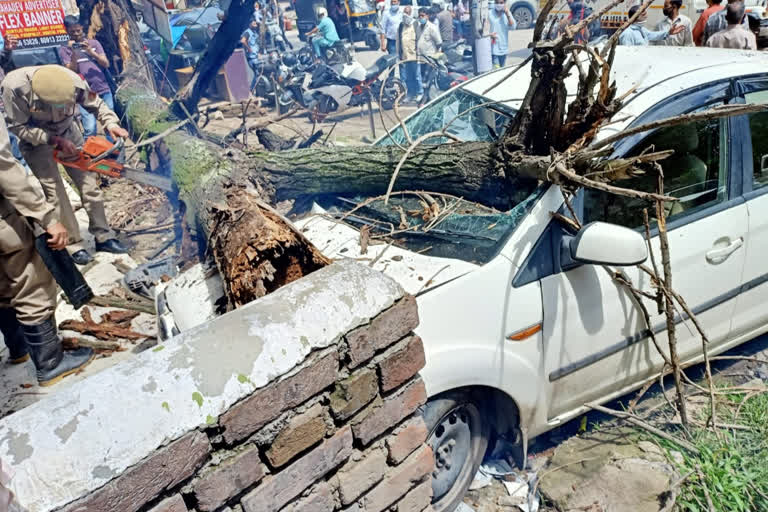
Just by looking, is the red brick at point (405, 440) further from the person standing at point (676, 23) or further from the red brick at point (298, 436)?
the person standing at point (676, 23)

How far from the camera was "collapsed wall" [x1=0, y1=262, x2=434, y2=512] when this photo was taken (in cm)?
112

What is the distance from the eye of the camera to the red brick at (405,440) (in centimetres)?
162

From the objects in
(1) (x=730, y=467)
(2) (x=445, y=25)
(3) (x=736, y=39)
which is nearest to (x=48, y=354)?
(1) (x=730, y=467)

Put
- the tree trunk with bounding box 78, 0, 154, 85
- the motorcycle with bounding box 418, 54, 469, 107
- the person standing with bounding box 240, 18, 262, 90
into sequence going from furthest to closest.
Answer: the person standing with bounding box 240, 18, 262, 90, the motorcycle with bounding box 418, 54, 469, 107, the tree trunk with bounding box 78, 0, 154, 85

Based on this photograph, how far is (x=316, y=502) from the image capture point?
1497 mm

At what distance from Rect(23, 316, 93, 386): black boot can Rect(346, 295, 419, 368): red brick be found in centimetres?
295

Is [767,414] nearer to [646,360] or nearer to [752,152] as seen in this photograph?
[646,360]

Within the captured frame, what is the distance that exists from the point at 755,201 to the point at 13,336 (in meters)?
4.63

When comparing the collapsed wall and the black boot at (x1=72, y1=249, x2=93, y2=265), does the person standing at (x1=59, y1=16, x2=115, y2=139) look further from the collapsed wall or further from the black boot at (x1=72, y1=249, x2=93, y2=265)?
the collapsed wall

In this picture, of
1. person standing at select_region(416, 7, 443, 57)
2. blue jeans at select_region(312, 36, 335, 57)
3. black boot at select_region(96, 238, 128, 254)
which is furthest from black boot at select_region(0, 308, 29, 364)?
blue jeans at select_region(312, 36, 335, 57)

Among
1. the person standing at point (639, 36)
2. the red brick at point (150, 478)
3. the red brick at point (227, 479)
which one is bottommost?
the red brick at point (227, 479)

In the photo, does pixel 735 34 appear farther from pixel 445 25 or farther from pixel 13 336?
pixel 445 25

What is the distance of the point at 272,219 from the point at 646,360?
6.67 ft

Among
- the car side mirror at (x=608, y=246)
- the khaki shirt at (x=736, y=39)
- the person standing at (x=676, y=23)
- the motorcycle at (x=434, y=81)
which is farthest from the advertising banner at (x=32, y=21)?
the car side mirror at (x=608, y=246)
